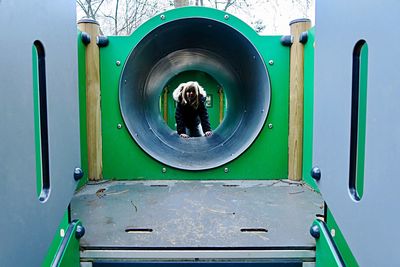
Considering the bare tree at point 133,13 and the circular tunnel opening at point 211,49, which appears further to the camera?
the bare tree at point 133,13

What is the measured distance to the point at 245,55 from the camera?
196cm

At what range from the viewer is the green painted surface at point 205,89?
17.2 feet

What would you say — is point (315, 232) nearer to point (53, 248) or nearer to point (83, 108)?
point (53, 248)

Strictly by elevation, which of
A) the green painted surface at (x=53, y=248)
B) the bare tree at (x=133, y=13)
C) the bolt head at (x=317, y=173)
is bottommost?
the green painted surface at (x=53, y=248)

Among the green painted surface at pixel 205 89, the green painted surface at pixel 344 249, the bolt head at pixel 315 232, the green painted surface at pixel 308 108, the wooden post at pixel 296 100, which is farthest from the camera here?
the green painted surface at pixel 205 89

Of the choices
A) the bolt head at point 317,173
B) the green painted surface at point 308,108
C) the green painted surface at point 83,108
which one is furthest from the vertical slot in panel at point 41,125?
the green painted surface at point 308,108

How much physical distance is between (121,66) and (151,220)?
0.85 meters

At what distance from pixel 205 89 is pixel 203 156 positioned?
3444 mm

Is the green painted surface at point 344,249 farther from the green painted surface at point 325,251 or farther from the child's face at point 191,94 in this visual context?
the child's face at point 191,94

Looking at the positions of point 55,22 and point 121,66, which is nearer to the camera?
point 55,22

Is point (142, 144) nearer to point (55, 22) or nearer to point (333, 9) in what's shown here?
point (55, 22)
